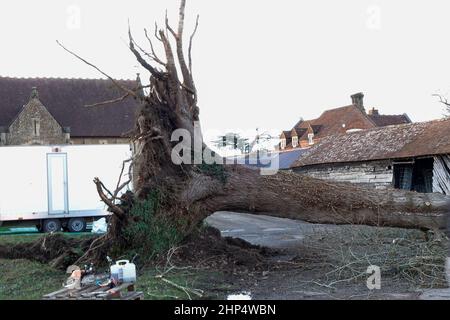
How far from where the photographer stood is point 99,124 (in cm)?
3581

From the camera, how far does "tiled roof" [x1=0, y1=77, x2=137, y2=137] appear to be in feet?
115

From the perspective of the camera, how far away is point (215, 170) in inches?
419

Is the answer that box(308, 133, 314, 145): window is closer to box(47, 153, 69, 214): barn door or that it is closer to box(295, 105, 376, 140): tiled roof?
box(295, 105, 376, 140): tiled roof

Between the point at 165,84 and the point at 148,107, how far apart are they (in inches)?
26.4

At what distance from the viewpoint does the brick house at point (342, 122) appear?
45188 mm

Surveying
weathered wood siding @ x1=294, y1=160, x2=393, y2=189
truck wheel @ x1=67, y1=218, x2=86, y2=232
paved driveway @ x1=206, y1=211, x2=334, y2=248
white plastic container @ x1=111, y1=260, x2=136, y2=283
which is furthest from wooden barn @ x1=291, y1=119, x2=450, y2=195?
white plastic container @ x1=111, y1=260, x2=136, y2=283

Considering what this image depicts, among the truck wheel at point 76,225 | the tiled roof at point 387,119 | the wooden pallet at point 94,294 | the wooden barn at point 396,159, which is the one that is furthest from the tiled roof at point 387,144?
the tiled roof at point 387,119

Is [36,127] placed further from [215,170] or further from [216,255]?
[216,255]

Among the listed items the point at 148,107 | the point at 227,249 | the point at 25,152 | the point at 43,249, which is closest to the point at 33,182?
the point at 25,152

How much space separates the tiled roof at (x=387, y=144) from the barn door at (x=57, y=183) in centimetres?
1370

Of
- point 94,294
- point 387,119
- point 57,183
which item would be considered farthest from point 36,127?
point 387,119

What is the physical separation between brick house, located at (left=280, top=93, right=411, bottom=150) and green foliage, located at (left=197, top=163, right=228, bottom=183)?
32.4m

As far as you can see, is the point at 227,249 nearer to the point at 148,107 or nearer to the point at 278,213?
the point at 278,213

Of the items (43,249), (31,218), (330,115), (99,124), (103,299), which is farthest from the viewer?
(330,115)
